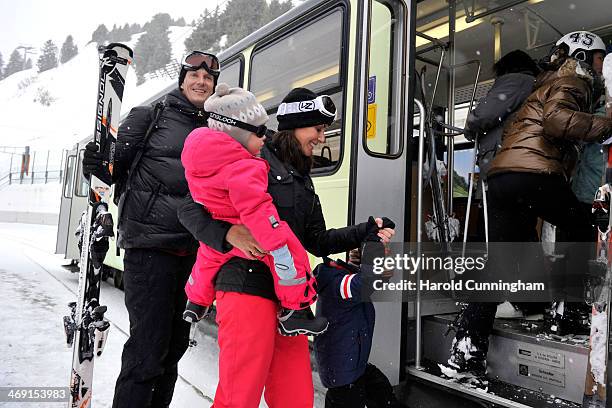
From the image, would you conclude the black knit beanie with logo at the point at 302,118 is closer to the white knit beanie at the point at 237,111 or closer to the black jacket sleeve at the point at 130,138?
the white knit beanie at the point at 237,111

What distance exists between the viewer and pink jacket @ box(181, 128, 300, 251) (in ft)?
5.24

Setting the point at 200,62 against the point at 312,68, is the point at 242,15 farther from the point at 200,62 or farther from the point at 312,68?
the point at 200,62

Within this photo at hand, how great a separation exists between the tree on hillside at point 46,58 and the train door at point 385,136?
341 ft

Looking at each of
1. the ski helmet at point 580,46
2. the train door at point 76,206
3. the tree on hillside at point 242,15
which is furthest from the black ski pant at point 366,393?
the tree on hillside at point 242,15

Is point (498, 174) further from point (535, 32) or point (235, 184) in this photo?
point (535, 32)

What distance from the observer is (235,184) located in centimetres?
160

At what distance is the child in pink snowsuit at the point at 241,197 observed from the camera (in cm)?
161

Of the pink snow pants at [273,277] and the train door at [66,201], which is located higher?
the train door at [66,201]

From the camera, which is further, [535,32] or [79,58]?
[79,58]

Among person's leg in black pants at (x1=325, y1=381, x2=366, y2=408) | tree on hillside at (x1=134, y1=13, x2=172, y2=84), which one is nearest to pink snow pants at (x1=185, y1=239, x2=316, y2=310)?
person's leg in black pants at (x1=325, y1=381, x2=366, y2=408)

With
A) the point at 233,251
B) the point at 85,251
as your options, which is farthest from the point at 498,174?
the point at 85,251

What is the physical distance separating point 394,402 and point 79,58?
103330mm

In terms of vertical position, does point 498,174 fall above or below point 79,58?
below

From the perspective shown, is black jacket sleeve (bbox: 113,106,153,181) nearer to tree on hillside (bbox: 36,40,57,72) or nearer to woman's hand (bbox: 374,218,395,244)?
woman's hand (bbox: 374,218,395,244)
